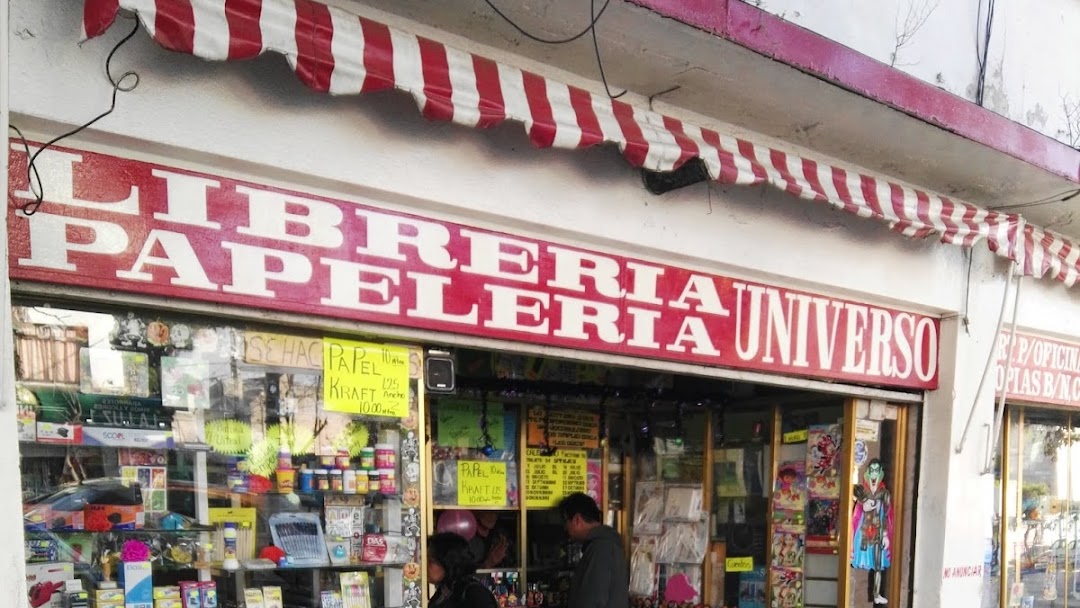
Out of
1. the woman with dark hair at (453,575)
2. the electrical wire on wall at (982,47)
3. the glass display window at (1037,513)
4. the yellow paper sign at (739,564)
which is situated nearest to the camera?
the woman with dark hair at (453,575)

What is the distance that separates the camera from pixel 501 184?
365 centimetres

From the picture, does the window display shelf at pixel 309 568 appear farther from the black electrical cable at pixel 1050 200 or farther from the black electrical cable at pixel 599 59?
the black electrical cable at pixel 1050 200

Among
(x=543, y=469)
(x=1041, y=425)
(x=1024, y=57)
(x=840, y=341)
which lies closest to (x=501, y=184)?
(x=840, y=341)

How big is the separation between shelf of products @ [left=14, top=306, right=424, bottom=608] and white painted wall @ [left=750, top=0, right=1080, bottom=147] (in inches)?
109

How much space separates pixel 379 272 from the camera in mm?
3312

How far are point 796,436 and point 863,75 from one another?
2704 mm

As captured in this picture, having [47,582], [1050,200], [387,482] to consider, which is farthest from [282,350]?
[1050,200]

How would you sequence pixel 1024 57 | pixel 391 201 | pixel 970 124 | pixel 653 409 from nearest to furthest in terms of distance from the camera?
pixel 391 201 < pixel 970 124 < pixel 1024 57 < pixel 653 409

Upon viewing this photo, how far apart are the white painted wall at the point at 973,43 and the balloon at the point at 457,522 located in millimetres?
3777

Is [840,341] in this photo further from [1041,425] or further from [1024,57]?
[1041,425]

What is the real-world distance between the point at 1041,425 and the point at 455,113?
623 cm

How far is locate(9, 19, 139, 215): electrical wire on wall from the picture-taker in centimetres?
258

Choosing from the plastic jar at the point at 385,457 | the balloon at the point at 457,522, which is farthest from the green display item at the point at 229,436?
the balloon at the point at 457,522

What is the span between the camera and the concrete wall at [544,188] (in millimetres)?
2719
